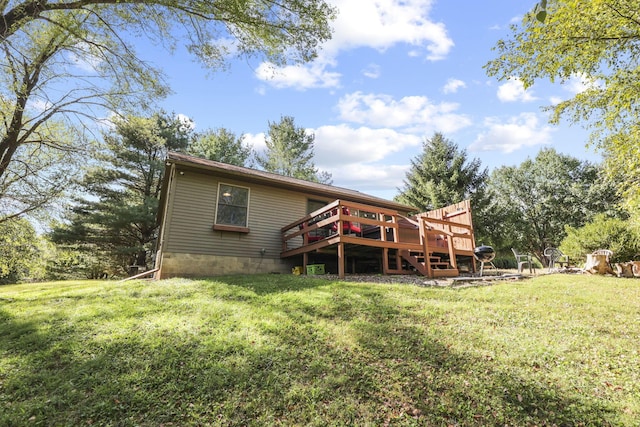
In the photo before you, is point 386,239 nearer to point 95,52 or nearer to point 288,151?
point 95,52

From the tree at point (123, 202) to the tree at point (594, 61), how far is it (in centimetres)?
1647

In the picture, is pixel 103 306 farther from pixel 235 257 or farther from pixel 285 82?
pixel 285 82

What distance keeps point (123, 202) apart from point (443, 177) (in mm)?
21460

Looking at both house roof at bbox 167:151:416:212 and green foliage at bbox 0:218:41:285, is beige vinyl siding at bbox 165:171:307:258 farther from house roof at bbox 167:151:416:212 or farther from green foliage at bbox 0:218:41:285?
green foliage at bbox 0:218:41:285

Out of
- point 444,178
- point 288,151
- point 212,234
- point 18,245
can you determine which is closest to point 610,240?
point 444,178

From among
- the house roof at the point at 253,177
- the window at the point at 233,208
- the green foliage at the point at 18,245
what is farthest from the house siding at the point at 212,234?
the green foliage at the point at 18,245

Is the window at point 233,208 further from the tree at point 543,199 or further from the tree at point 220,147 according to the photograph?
the tree at point 543,199

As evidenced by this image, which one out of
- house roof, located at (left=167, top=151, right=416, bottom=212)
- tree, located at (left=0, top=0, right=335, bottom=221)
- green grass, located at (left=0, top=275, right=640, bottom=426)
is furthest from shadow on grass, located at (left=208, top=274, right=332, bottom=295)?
tree, located at (left=0, top=0, right=335, bottom=221)

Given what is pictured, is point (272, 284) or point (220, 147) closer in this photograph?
point (272, 284)

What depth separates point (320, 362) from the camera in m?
3.08

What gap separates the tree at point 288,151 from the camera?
24.6 m

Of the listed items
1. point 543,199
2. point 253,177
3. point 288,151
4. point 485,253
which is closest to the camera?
point 485,253

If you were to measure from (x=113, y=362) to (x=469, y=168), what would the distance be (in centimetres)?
2331

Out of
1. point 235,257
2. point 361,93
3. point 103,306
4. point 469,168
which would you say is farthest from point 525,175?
point 103,306
